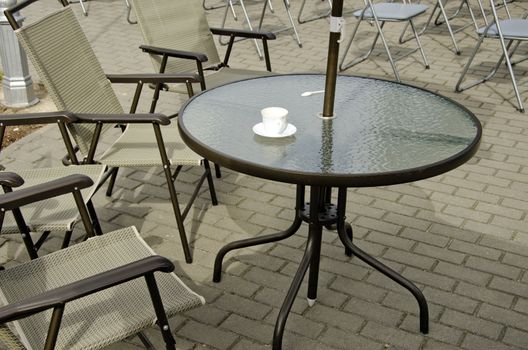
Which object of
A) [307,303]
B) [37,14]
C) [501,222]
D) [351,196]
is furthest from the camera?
[37,14]

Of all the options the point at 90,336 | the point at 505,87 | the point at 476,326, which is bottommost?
the point at 505,87

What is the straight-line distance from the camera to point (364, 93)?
316 cm

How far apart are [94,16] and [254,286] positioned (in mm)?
6144

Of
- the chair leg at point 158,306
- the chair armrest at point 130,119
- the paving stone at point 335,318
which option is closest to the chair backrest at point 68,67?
the chair armrest at point 130,119

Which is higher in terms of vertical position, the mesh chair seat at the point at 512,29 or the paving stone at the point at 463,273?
the mesh chair seat at the point at 512,29

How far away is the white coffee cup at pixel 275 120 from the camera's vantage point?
8.60ft

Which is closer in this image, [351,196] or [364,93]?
[364,93]

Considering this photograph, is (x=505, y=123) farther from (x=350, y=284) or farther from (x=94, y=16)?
(x=94, y=16)

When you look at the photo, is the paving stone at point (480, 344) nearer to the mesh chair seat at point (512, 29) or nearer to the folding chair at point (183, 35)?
the folding chair at point (183, 35)

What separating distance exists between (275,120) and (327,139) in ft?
0.71

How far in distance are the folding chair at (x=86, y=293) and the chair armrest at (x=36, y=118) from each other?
1.89 feet

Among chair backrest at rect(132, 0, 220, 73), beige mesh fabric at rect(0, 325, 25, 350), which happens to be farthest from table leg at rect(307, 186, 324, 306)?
chair backrest at rect(132, 0, 220, 73)

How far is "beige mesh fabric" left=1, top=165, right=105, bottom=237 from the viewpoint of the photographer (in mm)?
2770

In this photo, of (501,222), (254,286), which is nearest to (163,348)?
(254,286)
